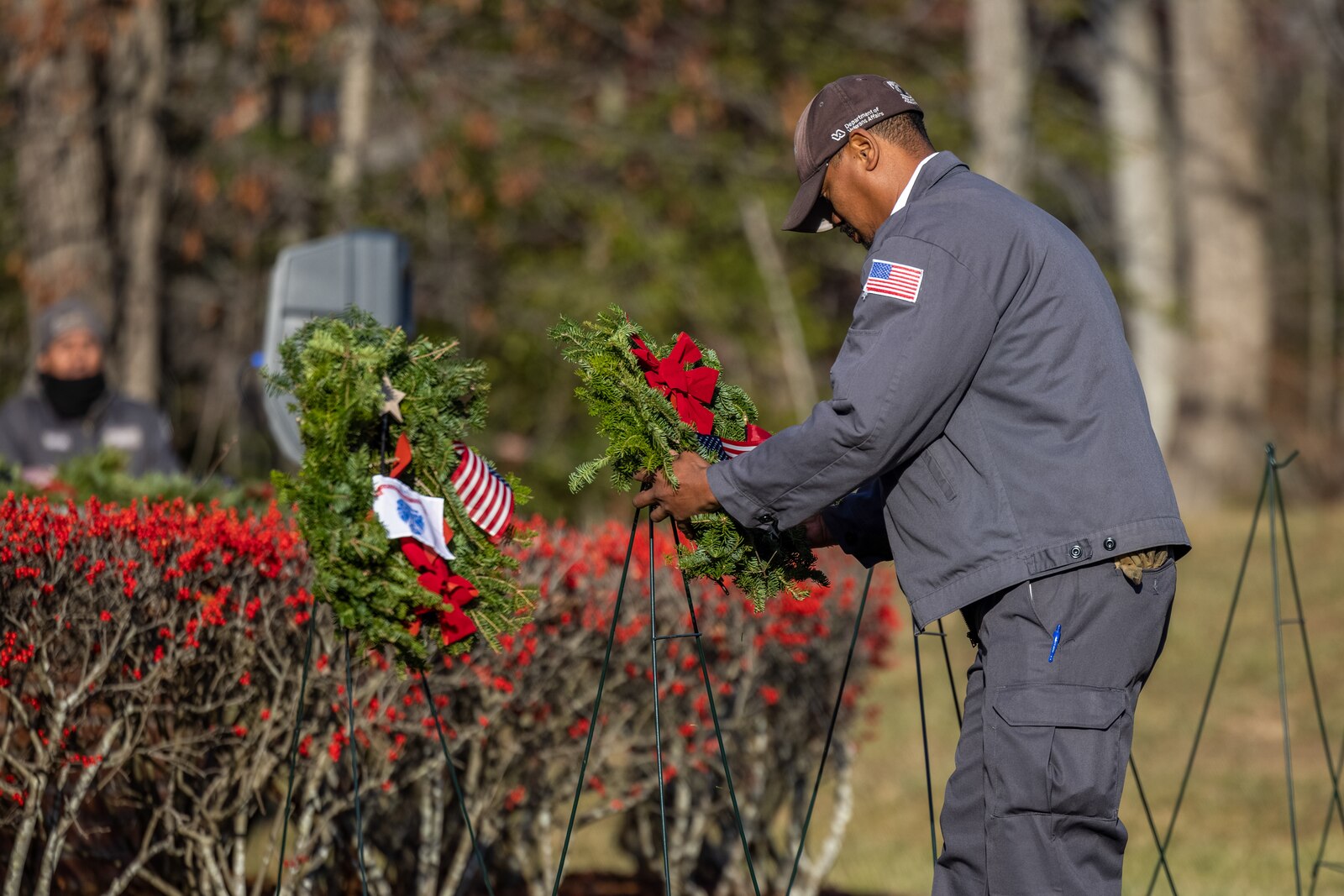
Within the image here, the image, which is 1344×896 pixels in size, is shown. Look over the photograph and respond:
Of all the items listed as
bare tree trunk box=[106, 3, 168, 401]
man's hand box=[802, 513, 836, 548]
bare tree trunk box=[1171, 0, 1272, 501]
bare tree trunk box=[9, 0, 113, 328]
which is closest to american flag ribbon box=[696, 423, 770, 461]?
man's hand box=[802, 513, 836, 548]

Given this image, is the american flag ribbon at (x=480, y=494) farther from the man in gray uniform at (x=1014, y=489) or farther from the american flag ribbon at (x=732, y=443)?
the man in gray uniform at (x=1014, y=489)

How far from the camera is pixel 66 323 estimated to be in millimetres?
7461

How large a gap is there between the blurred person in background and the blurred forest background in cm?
285

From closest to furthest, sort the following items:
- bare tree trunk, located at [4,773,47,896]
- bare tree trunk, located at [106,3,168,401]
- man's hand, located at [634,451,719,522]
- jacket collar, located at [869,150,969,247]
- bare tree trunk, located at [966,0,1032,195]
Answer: jacket collar, located at [869,150,969,247] < man's hand, located at [634,451,719,522] < bare tree trunk, located at [4,773,47,896] < bare tree trunk, located at [106,3,168,401] < bare tree trunk, located at [966,0,1032,195]

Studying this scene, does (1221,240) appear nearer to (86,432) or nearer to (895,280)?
(86,432)

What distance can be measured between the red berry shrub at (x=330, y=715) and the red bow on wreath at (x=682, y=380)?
69 cm

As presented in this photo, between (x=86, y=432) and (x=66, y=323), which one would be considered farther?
(x=66, y=323)

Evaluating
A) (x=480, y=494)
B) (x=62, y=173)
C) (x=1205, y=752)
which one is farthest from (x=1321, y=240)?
(x=480, y=494)

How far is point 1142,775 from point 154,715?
6.38 m

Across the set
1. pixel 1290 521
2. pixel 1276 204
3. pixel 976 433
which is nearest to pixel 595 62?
pixel 1290 521

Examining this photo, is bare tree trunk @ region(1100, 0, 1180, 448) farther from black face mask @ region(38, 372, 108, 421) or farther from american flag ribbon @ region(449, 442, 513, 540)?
american flag ribbon @ region(449, 442, 513, 540)

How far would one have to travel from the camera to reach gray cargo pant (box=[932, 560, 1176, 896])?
2945 mm

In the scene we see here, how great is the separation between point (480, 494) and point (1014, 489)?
1.18m

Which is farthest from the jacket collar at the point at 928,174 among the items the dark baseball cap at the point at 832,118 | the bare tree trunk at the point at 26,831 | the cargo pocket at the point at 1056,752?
the bare tree trunk at the point at 26,831
